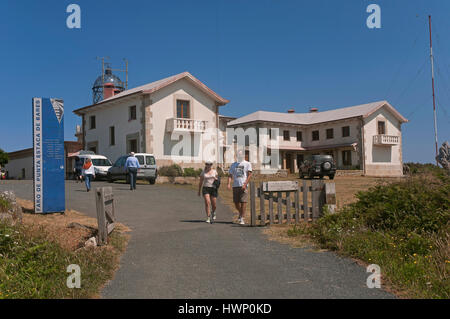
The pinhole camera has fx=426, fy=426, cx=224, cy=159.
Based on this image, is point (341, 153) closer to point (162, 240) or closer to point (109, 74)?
point (109, 74)

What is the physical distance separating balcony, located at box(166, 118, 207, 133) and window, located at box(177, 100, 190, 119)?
1045 mm

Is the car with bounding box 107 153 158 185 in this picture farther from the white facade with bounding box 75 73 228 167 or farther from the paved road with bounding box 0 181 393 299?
the paved road with bounding box 0 181 393 299

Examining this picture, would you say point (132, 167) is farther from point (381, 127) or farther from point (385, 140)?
point (381, 127)

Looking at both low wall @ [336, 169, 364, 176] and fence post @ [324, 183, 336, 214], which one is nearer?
fence post @ [324, 183, 336, 214]

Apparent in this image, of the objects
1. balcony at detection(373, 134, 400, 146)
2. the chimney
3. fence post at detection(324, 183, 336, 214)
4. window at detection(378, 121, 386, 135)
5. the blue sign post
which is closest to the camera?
fence post at detection(324, 183, 336, 214)

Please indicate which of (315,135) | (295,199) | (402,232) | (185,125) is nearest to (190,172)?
(185,125)

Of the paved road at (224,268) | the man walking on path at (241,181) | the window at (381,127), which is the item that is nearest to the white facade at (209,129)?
the window at (381,127)

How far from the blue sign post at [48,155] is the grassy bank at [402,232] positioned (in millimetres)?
6615

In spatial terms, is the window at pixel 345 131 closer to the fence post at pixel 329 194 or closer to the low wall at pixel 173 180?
the low wall at pixel 173 180

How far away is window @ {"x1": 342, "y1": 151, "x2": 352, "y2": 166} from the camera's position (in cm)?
4191

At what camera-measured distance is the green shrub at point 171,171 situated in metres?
26.9

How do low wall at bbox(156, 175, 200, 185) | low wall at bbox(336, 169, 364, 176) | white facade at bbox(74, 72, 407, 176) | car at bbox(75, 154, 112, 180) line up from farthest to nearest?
low wall at bbox(336, 169, 364, 176) → white facade at bbox(74, 72, 407, 176) → car at bbox(75, 154, 112, 180) → low wall at bbox(156, 175, 200, 185)

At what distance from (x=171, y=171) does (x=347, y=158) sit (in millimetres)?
21916

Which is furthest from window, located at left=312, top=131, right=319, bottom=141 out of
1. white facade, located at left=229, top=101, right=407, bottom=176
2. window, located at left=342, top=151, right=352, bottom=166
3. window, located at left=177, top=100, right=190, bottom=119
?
window, located at left=177, top=100, right=190, bottom=119
